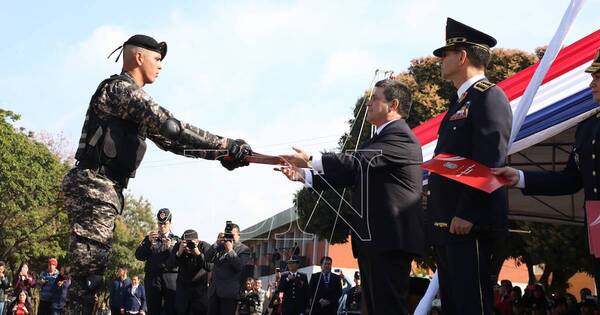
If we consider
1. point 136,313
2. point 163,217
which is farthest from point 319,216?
point 163,217

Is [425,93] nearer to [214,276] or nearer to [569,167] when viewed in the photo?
[214,276]

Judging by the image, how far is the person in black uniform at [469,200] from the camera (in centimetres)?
420

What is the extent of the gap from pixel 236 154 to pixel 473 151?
141 centimetres

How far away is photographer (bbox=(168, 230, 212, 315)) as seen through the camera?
35.1 ft

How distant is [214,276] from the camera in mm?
11203

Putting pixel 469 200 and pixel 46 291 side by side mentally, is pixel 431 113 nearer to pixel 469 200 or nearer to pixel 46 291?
pixel 46 291

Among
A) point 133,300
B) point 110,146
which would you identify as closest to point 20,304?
point 133,300

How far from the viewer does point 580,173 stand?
433 centimetres

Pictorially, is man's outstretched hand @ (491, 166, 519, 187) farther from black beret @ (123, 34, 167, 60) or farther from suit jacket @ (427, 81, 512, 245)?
black beret @ (123, 34, 167, 60)

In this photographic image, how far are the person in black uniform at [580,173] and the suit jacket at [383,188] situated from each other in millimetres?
705

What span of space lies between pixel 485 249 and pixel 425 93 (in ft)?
71.5

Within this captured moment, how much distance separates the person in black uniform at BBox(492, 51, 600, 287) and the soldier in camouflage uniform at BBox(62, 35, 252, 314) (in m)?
1.64

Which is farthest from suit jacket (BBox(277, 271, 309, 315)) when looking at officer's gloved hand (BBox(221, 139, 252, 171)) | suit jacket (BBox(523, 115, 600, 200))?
suit jacket (BBox(523, 115, 600, 200))

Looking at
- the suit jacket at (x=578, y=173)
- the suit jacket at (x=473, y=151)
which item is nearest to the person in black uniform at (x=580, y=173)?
the suit jacket at (x=578, y=173)
